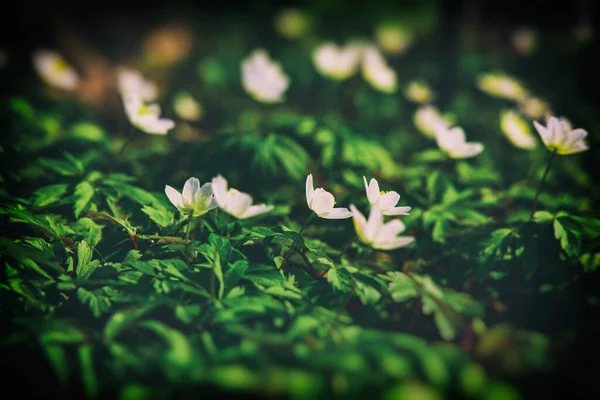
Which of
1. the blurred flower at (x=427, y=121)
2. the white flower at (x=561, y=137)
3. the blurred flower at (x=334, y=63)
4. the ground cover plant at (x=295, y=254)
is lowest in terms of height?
the ground cover plant at (x=295, y=254)

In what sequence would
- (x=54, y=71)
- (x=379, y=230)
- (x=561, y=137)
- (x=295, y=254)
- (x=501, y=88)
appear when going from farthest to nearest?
(x=501, y=88) < (x=54, y=71) < (x=561, y=137) < (x=295, y=254) < (x=379, y=230)

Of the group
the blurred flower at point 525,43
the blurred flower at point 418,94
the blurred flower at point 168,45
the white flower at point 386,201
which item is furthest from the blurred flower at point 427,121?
the blurred flower at point 168,45

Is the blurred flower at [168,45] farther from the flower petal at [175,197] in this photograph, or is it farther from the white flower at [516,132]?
the white flower at [516,132]

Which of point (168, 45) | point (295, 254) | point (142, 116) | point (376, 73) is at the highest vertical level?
point (168, 45)

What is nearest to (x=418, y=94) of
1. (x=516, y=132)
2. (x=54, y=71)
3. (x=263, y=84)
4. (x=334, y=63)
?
(x=334, y=63)

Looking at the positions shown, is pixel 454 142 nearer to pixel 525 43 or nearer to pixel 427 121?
pixel 427 121

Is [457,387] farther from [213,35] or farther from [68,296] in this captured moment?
[213,35]
